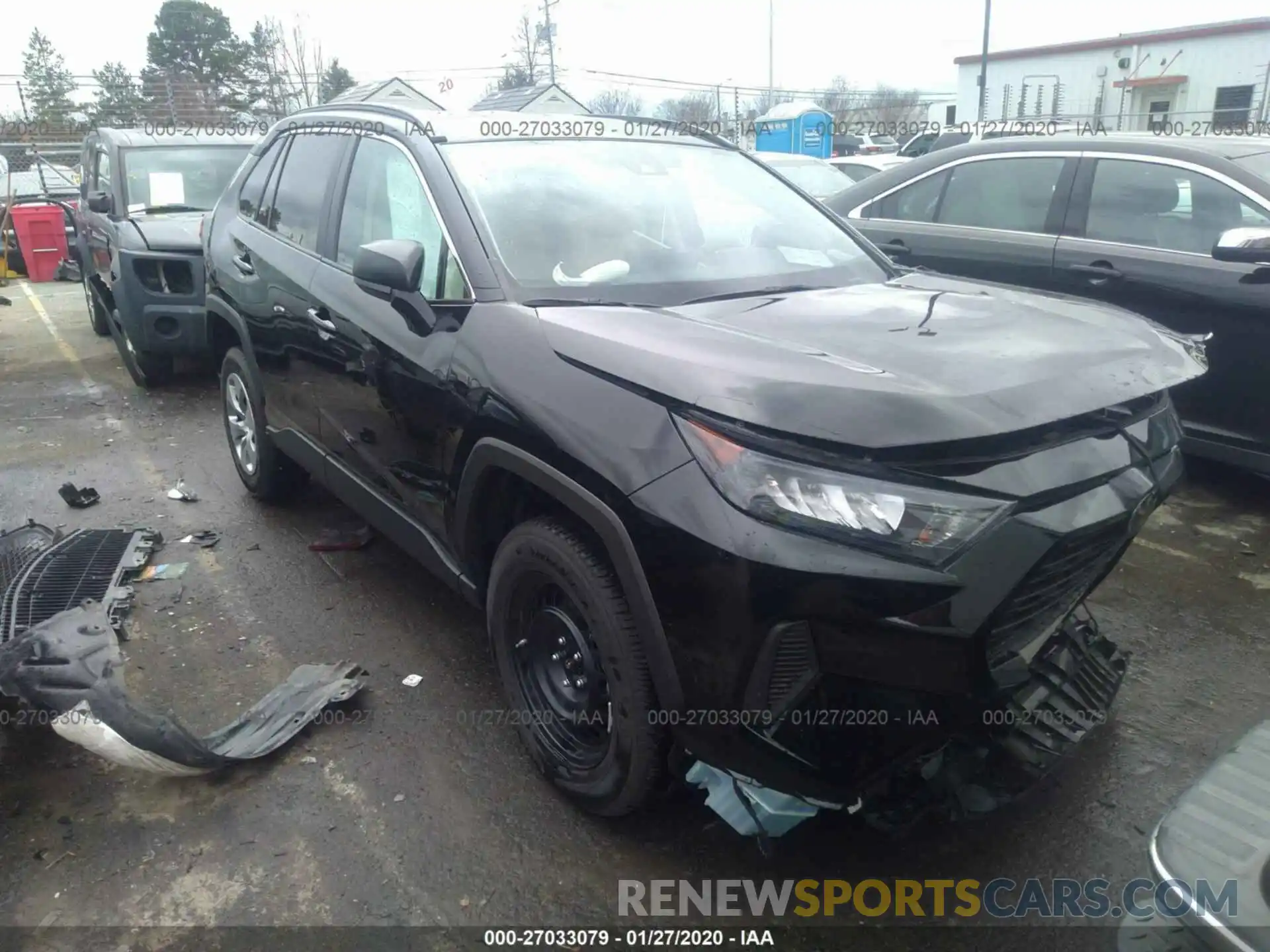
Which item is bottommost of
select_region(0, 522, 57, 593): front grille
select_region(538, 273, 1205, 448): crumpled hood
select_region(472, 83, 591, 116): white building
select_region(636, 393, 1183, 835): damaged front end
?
select_region(0, 522, 57, 593): front grille

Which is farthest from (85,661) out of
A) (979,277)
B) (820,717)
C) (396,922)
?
(979,277)

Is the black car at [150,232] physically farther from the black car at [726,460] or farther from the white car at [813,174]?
the white car at [813,174]

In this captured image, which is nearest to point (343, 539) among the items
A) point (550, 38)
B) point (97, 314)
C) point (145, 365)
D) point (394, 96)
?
point (394, 96)


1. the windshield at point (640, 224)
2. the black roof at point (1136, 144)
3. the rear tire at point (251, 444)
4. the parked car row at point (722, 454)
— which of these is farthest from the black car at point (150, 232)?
the black roof at point (1136, 144)

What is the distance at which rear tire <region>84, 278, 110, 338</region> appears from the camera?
30.7 ft

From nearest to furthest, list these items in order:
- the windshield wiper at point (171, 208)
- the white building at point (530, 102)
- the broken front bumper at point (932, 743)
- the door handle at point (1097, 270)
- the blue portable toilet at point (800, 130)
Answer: the broken front bumper at point (932, 743), the white building at point (530, 102), the door handle at point (1097, 270), the windshield wiper at point (171, 208), the blue portable toilet at point (800, 130)

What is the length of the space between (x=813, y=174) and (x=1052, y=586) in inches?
342

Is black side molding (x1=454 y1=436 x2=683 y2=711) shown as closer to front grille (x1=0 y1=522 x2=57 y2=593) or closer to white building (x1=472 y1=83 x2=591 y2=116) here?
white building (x1=472 y1=83 x2=591 y2=116)

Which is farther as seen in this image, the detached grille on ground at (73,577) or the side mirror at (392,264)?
the detached grille on ground at (73,577)

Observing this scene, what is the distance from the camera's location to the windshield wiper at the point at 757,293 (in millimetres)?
2902

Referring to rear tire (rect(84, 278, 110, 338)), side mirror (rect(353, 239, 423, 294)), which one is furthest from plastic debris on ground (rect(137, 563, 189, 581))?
rear tire (rect(84, 278, 110, 338))

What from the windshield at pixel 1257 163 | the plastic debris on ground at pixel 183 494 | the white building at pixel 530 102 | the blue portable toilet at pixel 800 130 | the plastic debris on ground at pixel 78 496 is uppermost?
the blue portable toilet at pixel 800 130

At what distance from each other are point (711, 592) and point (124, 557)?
3.37m

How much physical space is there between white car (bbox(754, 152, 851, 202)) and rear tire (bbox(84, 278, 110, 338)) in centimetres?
667
